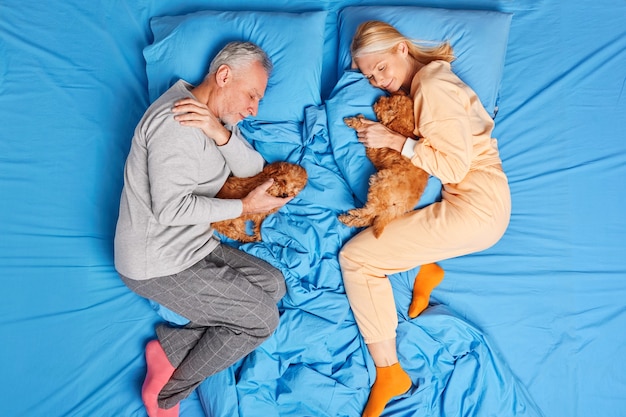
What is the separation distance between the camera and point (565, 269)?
243 cm

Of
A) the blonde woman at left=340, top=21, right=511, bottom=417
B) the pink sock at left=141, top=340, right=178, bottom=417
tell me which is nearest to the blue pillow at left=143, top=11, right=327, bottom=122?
the blonde woman at left=340, top=21, right=511, bottom=417

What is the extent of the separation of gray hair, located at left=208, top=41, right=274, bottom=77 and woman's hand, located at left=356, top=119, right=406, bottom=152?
53cm

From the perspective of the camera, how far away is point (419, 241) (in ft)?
7.20

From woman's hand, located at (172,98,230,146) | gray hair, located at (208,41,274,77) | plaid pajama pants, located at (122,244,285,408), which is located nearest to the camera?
woman's hand, located at (172,98,230,146)

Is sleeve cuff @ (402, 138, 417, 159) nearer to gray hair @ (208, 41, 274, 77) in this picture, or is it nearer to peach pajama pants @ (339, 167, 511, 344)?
peach pajama pants @ (339, 167, 511, 344)

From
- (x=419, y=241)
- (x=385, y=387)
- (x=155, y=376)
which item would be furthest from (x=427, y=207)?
(x=155, y=376)

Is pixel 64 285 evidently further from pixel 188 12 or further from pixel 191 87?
pixel 188 12

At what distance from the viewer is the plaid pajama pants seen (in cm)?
217

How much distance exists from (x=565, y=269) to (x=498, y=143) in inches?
28.9

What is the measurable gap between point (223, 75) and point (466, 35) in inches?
50.0

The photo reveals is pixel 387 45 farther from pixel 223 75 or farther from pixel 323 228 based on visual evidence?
pixel 323 228

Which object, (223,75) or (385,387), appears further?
(385,387)

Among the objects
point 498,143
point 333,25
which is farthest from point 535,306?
point 333,25

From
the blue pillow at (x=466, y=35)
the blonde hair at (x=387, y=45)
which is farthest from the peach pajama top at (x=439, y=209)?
the blue pillow at (x=466, y=35)
